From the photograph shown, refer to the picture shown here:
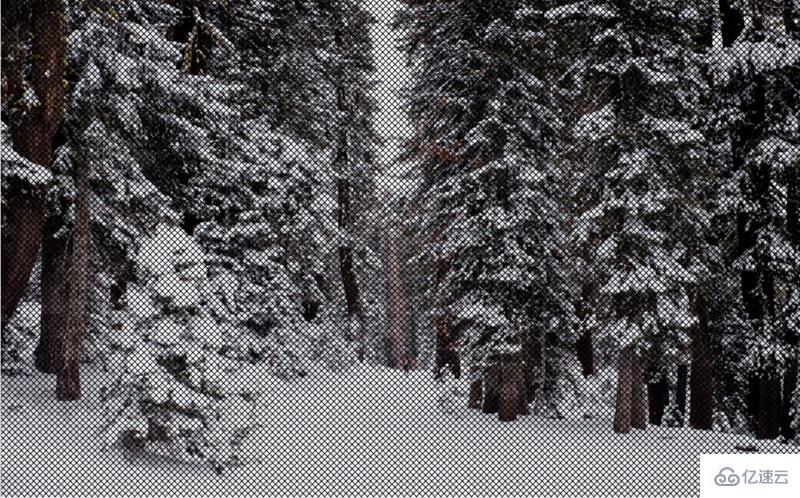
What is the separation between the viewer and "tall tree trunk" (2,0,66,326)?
815 centimetres

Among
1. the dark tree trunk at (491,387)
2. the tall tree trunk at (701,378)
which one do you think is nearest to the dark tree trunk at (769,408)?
the tall tree trunk at (701,378)

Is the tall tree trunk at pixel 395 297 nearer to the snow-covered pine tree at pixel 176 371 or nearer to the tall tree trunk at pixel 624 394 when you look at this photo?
the tall tree trunk at pixel 624 394

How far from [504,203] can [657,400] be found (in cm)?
685

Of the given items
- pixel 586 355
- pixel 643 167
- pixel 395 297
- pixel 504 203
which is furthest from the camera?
pixel 395 297

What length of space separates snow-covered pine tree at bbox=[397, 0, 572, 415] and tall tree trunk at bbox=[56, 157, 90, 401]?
5.48 metres

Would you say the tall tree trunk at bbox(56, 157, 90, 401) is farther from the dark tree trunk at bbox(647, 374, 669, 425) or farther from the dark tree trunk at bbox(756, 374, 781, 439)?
the dark tree trunk at bbox(647, 374, 669, 425)

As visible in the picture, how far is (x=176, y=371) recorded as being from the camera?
10.6 metres

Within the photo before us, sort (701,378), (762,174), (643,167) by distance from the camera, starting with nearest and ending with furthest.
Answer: (643,167), (762,174), (701,378)

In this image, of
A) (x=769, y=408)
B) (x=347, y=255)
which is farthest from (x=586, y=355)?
(x=769, y=408)

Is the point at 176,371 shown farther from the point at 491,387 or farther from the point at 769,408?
the point at 769,408

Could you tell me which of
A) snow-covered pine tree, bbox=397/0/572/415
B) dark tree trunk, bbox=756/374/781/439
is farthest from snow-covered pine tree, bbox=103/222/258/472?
dark tree trunk, bbox=756/374/781/439

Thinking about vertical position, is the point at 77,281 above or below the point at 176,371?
→ above

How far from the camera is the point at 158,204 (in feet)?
39.0

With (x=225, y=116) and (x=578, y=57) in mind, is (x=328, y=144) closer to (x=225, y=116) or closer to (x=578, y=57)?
(x=225, y=116)
